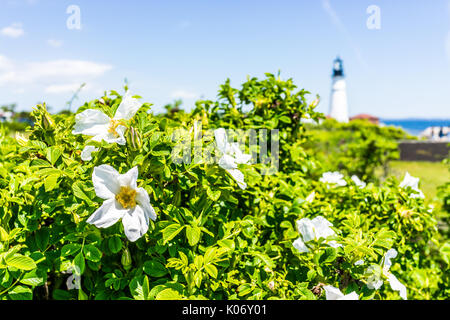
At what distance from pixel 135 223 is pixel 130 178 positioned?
14 centimetres

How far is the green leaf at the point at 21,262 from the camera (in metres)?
1.23

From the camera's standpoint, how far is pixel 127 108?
132 centimetres

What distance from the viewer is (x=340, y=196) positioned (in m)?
2.30

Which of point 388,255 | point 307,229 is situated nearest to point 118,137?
point 307,229

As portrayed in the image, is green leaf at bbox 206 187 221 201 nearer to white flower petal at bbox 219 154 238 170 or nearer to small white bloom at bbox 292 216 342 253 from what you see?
white flower petal at bbox 219 154 238 170

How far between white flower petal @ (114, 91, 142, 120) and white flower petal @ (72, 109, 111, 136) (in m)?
0.05

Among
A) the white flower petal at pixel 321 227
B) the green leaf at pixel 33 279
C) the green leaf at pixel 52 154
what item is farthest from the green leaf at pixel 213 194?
the green leaf at pixel 33 279

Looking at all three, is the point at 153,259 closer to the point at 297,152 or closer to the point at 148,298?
the point at 148,298

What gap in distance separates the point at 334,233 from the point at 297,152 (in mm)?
774

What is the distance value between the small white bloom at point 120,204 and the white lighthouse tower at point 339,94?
40638mm

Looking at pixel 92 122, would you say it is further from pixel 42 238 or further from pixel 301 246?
pixel 301 246

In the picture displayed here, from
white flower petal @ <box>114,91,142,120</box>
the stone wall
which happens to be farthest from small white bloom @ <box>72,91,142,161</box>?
the stone wall
